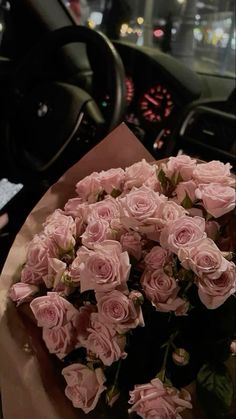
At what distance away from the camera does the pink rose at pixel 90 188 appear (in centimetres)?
83

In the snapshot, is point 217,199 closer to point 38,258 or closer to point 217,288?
point 217,288

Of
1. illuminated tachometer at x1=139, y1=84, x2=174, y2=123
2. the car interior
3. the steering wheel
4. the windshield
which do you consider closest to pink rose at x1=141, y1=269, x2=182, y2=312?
the car interior

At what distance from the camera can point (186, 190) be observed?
0.77 metres

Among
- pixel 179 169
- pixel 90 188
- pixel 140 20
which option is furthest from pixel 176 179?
pixel 140 20

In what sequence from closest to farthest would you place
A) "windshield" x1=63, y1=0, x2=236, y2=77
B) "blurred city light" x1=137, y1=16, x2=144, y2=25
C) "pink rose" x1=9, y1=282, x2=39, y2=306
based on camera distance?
1. "pink rose" x1=9, y1=282, x2=39, y2=306
2. "windshield" x1=63, y1=0, x2=236, y2=77
3. "blurred city light" x1=137, y1=16, x2=144, y2=25

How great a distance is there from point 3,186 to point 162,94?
52.4 inches

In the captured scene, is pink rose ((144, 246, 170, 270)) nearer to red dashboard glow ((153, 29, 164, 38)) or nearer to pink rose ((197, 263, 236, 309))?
pink rose ((197, 263, 236, 309))

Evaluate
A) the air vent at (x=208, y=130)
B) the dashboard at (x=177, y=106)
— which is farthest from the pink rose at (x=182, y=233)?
the air vent at (x=208, y=130)

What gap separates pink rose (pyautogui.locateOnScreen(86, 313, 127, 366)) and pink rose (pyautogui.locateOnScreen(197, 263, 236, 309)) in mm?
111

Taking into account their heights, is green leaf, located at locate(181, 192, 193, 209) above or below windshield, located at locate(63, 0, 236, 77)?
above

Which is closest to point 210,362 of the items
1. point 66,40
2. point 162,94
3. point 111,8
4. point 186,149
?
point 66,40

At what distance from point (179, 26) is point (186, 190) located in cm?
274

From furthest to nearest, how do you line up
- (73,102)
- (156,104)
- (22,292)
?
(156,104)
(73,102)
(22,292)

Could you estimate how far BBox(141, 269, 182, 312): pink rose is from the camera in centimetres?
67
